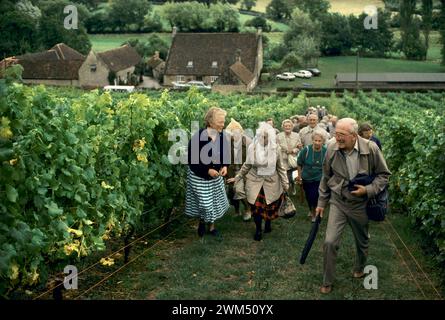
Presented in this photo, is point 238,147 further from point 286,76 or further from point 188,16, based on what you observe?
point 188,16

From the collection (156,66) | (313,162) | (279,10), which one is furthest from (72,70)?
(279,10)

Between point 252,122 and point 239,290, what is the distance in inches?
364

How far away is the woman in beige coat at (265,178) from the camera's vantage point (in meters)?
9.77

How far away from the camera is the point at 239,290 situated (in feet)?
24.8

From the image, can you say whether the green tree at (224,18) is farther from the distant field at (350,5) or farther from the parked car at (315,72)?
the distant field at (350,5)

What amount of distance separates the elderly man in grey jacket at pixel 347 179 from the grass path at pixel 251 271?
0.63 metres

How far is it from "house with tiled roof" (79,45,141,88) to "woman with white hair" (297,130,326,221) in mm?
56229

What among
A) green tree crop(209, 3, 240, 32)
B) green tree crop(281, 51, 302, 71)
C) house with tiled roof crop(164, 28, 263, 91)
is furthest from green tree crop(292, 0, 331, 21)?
house with tiled roof crop(164, 28, 263, 91)

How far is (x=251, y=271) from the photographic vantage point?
830cm

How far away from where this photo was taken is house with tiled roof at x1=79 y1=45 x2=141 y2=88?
67.3 metres

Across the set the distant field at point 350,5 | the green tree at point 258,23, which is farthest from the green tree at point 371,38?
the green tree at point 258,23

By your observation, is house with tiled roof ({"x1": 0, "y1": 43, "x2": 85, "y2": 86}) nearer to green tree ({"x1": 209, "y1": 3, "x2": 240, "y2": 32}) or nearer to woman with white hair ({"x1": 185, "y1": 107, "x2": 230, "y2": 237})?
green tree ({"x1": 209, "y1": 3, "x2": 240, "y2": 32})
